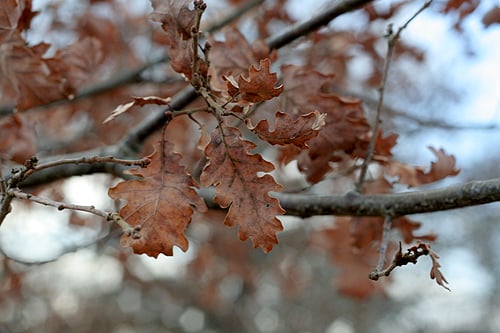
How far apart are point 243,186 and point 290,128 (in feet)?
0.52

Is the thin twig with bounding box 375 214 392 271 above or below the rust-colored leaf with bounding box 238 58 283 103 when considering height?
below

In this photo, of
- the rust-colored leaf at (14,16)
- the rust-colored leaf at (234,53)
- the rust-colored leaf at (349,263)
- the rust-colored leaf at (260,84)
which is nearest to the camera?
the rust-colored leaf at (260,84)

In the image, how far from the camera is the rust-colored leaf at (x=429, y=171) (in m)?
1.45

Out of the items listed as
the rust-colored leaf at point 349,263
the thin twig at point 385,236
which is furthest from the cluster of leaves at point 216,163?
the rust-colored leaf at point 349,263

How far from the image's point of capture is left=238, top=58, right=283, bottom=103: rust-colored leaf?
0.91 m

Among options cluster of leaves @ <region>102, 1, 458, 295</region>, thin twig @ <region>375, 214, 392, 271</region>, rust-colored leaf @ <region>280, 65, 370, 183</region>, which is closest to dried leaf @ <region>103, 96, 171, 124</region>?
cluster of leaves @ <region>102, 1, 458, 295</region>

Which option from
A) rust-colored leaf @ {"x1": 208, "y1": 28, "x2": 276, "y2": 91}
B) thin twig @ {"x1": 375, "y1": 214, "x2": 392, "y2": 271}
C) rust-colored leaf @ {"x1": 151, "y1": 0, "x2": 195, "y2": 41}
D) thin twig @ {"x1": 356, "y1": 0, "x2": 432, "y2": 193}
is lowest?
thin twig @ {"x1": 375, "y1": 214, "x2": 392, "y2": 271}

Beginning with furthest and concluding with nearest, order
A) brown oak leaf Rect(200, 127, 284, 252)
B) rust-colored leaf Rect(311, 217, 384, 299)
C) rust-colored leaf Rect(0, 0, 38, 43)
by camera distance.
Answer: rust-colored leaf Rect(311, 217, 384, 299), rust-colored leaf Rect(0, 0, 38, 43), brown oak leaf Rect(200, 127, 284, 252)

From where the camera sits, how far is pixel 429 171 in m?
1.47

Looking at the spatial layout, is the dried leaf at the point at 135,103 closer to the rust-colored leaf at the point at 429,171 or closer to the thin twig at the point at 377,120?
the thin twig at the point at 377,120

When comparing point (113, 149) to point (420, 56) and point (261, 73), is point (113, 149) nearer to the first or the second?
point (261, 73)

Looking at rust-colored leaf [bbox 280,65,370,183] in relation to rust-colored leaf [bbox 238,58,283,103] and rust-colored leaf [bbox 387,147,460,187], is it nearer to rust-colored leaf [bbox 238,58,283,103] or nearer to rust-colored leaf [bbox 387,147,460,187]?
rust-colored leaf [bbox 387,147,460,187]

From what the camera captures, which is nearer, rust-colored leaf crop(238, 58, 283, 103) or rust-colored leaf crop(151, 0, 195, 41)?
rust-colored leaf crop(238, 58, 283, 103)

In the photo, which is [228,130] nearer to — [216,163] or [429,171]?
[216,163]
